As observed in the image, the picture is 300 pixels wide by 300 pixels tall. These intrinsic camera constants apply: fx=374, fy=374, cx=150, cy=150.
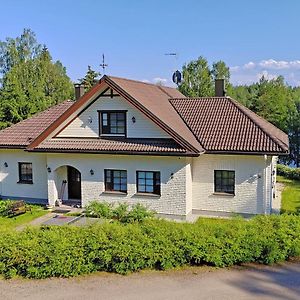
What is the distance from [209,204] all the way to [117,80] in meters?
7.21

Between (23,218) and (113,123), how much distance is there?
5971 millimetres

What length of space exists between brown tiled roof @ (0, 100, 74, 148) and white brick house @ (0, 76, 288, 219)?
171 mm

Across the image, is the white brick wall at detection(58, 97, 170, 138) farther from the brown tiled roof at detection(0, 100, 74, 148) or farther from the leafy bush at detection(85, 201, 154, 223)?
the leafy bush at detection(85, 201, 154, 223)

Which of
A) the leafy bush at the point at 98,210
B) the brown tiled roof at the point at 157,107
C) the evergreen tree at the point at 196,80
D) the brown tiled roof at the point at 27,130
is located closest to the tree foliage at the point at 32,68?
the evergreen tree at the point at 196,80

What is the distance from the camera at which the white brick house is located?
16.3m

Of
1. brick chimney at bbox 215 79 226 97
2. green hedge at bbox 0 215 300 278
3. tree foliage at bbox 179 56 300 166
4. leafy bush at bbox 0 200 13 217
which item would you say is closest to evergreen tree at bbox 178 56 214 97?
tree foliage at bbox 179 56 300 166

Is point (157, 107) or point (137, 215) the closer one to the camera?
point (137, 215)

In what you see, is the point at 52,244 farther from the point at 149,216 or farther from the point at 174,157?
the point at 174,157

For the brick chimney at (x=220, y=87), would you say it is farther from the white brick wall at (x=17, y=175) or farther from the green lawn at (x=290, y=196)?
the white brick wall at (x=17, y=175)

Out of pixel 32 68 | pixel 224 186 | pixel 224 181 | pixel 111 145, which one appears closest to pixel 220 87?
pixel 224 181

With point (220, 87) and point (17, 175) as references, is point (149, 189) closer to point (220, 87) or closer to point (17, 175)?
point (17, 175)

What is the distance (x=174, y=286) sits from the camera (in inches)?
368

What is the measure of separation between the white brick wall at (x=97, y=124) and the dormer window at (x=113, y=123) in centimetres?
23

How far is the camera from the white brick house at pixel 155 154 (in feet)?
53.4
